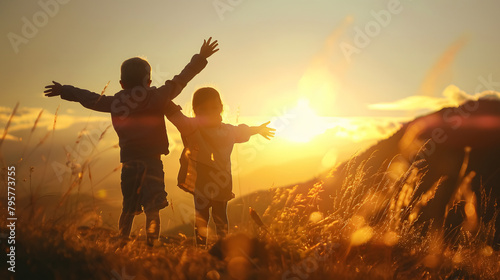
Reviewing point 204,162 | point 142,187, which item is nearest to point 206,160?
point 204,162

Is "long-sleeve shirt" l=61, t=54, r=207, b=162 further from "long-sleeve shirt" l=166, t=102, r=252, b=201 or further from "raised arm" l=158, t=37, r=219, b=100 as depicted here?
"long-sleeve shirt" l=166, t=102, r=252, b=201

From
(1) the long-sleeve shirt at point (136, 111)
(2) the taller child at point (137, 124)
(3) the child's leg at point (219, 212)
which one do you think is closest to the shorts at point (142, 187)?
(2) the taller child at point (137, 124)

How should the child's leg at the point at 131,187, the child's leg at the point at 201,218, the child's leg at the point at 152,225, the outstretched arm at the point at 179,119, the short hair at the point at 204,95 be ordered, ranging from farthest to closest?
the short hair at the point at 204,95
the child's leg at the point at 201,218
the outstretched arm at the point at 179,119
the child's leg at the point at 131,187
the child's leg at the point at 152,225

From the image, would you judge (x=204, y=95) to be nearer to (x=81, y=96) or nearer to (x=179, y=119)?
(x=179, y=119)

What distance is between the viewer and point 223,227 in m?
5.76

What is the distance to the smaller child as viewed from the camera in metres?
5.89

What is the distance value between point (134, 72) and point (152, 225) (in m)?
1.78

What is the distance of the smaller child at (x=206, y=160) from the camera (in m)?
5.89

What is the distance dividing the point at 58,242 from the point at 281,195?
2453mm

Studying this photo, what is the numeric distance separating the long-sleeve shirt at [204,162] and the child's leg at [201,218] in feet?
0.27

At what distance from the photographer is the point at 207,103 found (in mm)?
5988

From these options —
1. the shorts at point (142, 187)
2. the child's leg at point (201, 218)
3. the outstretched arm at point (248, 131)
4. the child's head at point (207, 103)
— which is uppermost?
the child's head at point (207, 103)

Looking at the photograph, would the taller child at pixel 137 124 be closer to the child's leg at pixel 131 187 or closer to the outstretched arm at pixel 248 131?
the child's leg at pixel 131 187

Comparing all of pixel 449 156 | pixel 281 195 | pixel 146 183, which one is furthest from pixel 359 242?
pixel 449 156
